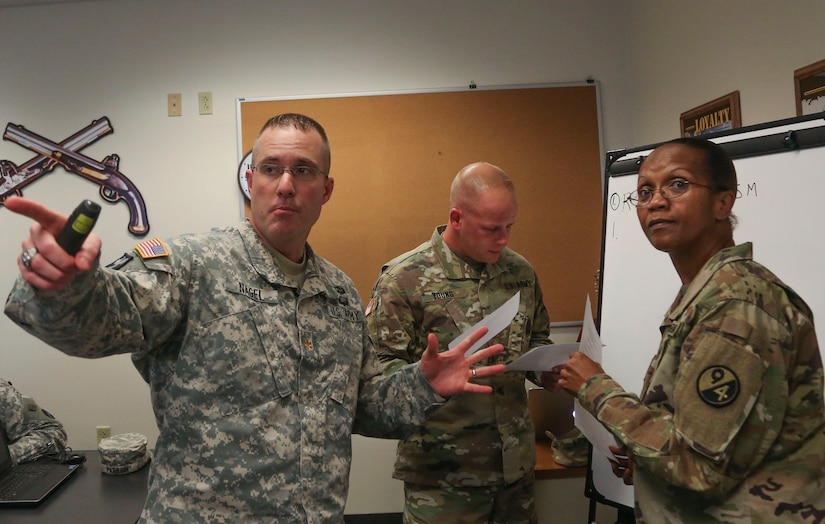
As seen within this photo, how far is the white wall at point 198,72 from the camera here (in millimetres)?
3113

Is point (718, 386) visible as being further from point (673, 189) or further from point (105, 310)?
point (105, 310)

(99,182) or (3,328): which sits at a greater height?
(99,182)

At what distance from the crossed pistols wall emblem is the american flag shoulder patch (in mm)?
2286

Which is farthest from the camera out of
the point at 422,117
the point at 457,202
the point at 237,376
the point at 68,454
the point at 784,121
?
the point at 422,117

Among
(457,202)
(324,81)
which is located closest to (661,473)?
(457,202)

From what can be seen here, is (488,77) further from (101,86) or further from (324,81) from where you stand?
(101,86)

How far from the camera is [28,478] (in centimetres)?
190

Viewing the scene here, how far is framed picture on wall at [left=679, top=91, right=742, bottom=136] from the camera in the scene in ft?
7.16

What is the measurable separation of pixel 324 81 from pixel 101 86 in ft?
4.15

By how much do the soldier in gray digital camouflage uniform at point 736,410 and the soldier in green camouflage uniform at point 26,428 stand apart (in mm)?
2187

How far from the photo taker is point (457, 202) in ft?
6.25

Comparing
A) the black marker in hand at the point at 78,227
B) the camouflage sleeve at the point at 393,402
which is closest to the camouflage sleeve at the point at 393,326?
the camouflage sleeve at the point at 393,402

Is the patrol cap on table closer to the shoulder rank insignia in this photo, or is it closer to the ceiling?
the shoulder rank insignia

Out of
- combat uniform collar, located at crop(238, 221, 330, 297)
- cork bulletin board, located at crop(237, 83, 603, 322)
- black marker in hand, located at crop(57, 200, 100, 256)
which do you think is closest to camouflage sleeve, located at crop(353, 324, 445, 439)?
combat uniform collar, located at crop(238, 221, 330, 297)
